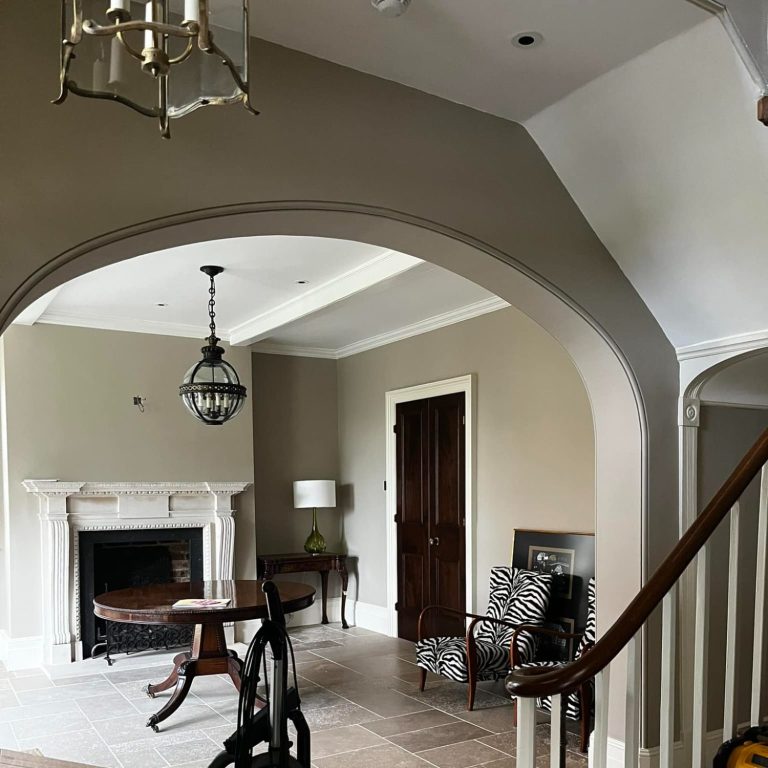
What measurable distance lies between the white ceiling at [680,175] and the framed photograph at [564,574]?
1841 mm

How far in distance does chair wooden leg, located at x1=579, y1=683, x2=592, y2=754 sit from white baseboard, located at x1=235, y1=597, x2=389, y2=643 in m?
3.35

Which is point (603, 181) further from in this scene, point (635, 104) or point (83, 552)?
point (83, 552)

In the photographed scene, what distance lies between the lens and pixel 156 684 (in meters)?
5.91

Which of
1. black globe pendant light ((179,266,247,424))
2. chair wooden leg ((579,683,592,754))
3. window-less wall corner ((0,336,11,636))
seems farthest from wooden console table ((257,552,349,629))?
chair wooden leg ((579,683,592,754))

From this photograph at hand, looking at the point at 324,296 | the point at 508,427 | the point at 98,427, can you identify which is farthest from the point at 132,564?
the point at 508,427

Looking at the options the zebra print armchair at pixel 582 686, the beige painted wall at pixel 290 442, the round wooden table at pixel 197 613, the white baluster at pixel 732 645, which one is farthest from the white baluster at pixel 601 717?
the beige painted wall at pixel 290 442

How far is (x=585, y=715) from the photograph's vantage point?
14.6 ft

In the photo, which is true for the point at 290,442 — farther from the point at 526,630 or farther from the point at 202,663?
the point at 526,630

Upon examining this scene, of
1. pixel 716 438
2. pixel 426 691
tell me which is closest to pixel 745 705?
pixel 716 438

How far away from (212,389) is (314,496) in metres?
2.68

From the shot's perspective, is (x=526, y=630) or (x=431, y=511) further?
(x=431, y=511)

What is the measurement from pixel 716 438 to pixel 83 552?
16.3ft

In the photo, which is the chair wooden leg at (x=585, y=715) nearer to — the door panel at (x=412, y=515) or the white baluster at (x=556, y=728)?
the white baluster at (x=556, y=728)

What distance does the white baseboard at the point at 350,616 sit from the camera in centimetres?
775
